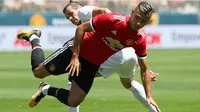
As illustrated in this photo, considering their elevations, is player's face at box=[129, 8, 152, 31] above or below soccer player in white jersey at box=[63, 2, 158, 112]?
above

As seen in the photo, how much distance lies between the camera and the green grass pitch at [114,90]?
450 inches

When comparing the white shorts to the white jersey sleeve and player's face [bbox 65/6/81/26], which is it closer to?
the white jersey sleeve

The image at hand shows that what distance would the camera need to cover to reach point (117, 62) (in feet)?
30.7

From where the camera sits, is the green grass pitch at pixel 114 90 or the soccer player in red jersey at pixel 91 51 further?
the green grass pitch at pixel 114 90

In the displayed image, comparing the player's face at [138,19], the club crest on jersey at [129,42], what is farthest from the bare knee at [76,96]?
the player's face at [138,19]

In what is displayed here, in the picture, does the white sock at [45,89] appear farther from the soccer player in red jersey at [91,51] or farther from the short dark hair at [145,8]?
the short dark hair at [145,8]

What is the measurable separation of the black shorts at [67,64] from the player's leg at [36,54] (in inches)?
6.5

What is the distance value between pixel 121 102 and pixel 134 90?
8.51 ft

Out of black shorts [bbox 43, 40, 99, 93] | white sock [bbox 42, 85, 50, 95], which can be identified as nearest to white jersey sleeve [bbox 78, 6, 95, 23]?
black shorts [bbox 43, 40, 99, 93]

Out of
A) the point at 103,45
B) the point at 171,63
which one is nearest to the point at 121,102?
the point at 103,45

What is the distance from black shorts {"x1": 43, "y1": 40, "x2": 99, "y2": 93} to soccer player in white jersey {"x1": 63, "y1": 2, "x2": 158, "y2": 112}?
0.22 meters

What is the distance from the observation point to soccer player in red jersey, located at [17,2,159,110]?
8.24m

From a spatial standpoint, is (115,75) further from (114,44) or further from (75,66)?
(75,66)

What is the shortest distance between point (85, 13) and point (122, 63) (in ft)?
3.30
